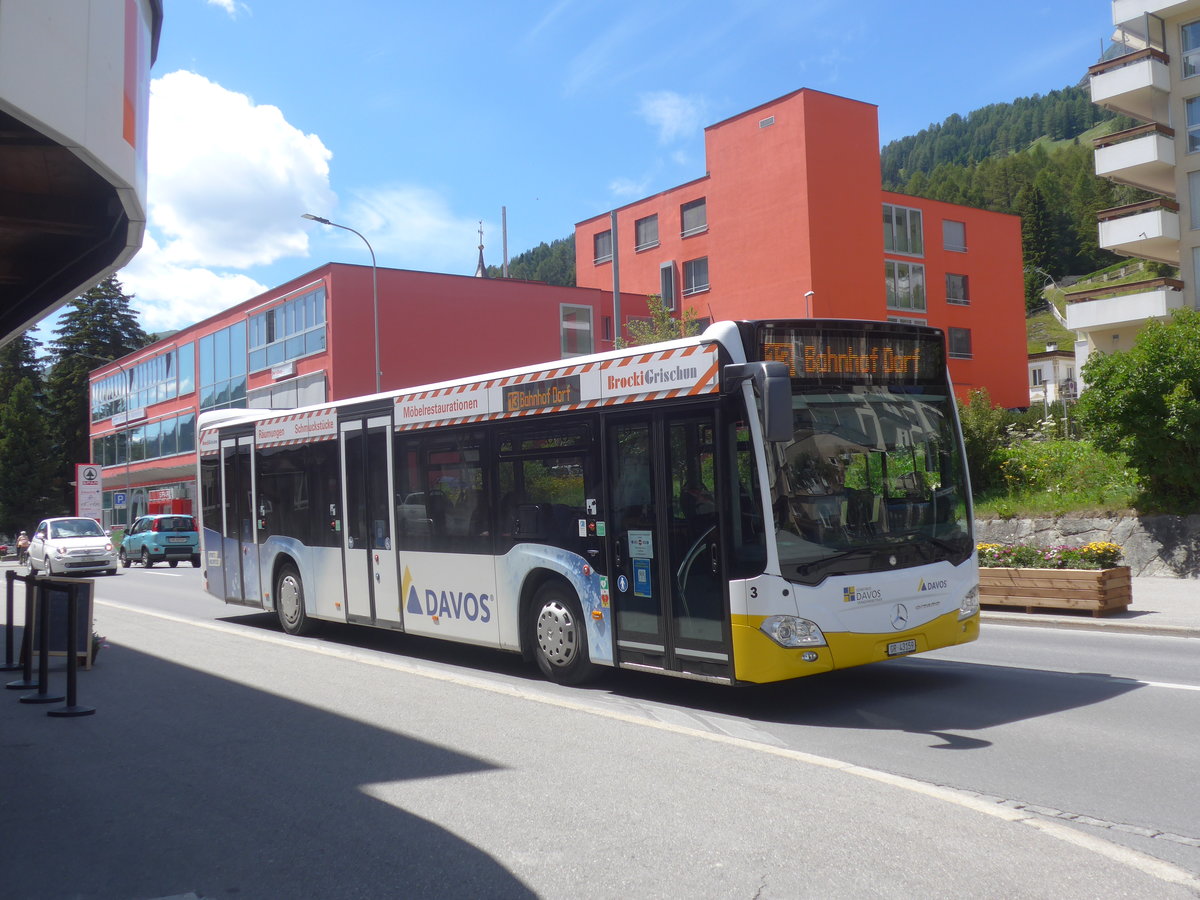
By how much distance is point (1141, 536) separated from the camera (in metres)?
18.0

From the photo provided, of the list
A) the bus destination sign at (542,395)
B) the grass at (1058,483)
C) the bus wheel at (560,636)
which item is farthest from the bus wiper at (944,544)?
the grass at (1058,483)

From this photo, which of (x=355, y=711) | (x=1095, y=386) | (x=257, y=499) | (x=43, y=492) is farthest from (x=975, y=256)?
(x=43, y=492)

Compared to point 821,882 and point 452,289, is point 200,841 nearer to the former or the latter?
point 821,882

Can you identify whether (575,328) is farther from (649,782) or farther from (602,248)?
(649,782)

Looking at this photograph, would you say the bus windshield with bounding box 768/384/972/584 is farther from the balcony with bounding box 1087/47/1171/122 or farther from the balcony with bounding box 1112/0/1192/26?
the balcony with bounding box 1112/0/1192/26

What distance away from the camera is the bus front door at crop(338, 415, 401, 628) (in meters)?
12.0

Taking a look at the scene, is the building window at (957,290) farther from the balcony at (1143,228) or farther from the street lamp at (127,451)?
the street lamp at (127,451)

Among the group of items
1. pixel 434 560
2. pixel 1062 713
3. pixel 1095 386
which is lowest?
pixel 1062 713

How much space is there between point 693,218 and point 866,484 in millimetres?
39041

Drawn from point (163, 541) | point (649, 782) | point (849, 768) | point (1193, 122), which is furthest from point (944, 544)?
point (163, 541)

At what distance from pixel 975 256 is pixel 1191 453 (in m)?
35.9

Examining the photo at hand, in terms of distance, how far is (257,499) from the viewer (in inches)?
587

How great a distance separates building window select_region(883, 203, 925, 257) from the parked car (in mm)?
30283

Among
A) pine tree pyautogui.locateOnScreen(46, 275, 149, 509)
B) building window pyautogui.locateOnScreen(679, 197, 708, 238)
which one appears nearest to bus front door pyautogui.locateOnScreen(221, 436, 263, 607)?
building window pyautogui.locateOnScreen(679, 197, 708, 238)
